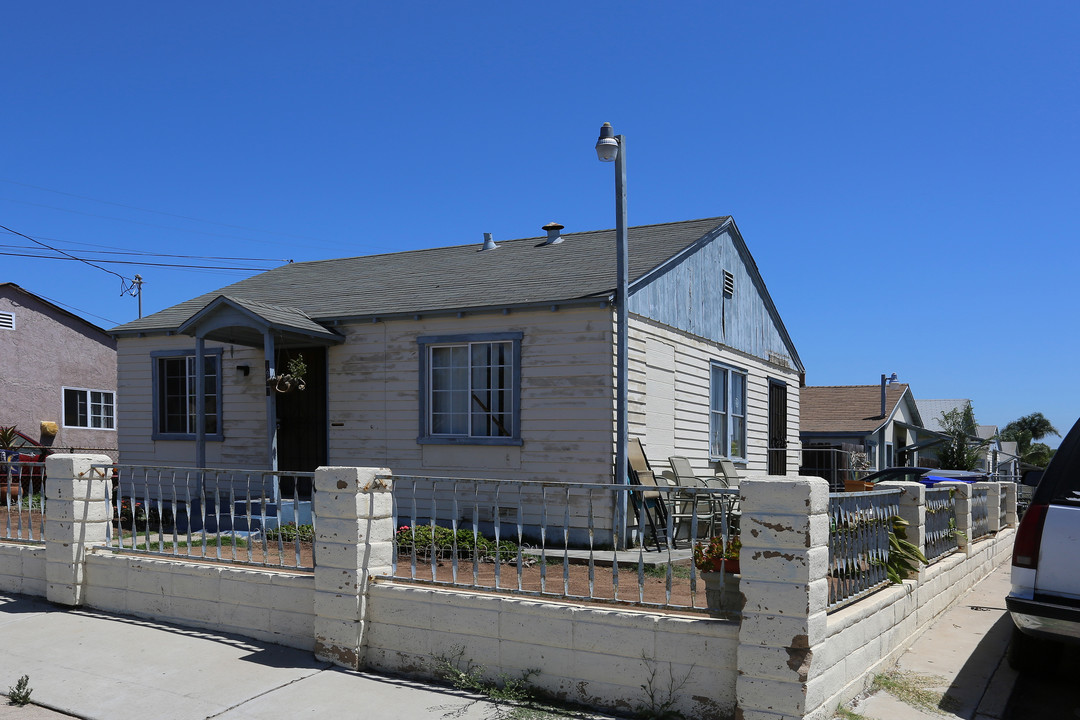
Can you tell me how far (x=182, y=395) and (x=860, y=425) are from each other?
67.4 feet

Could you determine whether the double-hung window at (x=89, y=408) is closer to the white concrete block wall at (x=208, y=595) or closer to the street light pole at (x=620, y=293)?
the white concrete block wall at (x=208, y=595)

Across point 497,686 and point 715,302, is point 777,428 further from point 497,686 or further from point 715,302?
point 497,686

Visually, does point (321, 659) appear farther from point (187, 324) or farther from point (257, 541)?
point (187, 324)

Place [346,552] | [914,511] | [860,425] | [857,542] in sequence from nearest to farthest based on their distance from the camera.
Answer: [857,542] → [346,552] → [914,511] → [860,425]

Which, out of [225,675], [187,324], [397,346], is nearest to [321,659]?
[225,675]

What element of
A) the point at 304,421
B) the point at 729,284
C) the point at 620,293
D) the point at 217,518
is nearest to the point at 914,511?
the point at 620,293

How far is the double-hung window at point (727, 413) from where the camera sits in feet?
45.4

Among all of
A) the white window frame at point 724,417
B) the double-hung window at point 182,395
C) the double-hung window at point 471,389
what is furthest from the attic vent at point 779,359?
the double-hung window at point 182,395

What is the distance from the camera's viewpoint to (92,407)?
2423 centimetres

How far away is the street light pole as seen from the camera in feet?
33.3

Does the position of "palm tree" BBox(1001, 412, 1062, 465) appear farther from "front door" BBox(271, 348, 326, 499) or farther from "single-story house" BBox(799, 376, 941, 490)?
"front door" BBox(271, 348, 326, 499)

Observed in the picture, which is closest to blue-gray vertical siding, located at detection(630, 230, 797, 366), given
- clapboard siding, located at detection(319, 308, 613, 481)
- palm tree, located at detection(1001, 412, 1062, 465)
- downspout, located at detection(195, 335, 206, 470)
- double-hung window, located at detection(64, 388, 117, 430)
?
clapboard siding, located at detection(319, 308, 613, 481)

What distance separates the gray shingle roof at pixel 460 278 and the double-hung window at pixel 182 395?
65cm

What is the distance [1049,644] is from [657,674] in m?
3.16
